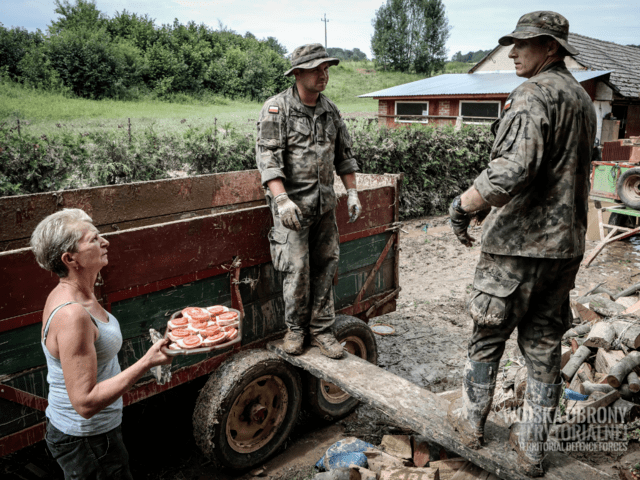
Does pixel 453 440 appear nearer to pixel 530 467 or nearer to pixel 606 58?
pixel 530 467

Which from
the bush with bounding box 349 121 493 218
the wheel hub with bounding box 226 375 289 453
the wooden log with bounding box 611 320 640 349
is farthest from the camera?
the bush with bounding box 349 121 493 218

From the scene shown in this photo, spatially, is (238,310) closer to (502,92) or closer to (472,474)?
(472,474)

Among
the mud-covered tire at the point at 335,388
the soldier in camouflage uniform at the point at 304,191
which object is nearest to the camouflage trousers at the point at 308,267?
the soldier in camouflage uniform at the point at 304,191

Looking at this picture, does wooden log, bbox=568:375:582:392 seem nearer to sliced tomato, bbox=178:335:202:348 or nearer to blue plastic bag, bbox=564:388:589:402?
blue plastic bag, bbox=564:388:589:402

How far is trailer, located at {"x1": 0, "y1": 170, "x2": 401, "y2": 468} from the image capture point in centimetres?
241

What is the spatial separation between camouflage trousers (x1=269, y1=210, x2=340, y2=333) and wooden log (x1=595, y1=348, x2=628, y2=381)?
88.0 inches

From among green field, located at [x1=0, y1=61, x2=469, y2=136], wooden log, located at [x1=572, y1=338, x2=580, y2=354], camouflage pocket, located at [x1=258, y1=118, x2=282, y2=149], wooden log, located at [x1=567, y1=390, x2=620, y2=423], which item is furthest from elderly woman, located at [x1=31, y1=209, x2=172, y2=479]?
green field, located at [x1=0, y1=61, x2=469, y2=136]

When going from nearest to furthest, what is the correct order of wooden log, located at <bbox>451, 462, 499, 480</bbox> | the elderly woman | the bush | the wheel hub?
1. the elderly woman
2. wooden log, located at <bbox>451, 462, 499, 480</bbox>
3. the wheel hub
4. the bush

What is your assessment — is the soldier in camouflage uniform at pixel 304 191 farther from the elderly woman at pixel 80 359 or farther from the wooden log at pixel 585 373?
the wooden log at pixel 585 373

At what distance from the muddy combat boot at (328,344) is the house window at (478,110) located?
17.8 metres

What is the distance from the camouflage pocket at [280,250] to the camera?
10.7ft

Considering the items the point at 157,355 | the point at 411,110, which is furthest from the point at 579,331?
the point at 411,110

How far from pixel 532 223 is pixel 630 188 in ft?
22.8

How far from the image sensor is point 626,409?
11.5 feet
